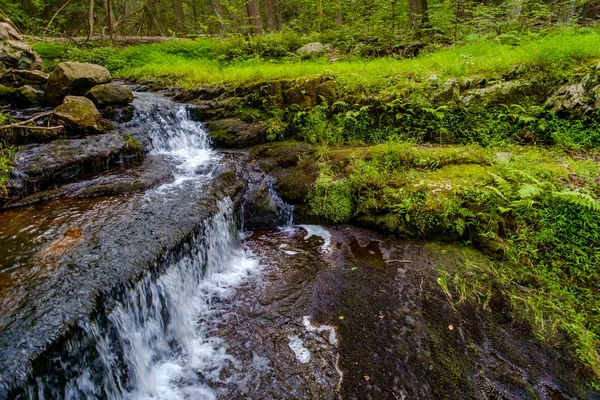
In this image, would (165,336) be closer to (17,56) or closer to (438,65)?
(438,65)

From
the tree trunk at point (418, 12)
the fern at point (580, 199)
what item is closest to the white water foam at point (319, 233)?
the fern at point (580, 199)

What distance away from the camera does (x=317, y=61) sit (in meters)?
11.8

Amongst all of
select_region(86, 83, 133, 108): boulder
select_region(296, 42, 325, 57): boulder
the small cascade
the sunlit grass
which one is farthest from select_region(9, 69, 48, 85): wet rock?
select_region(296, 42, 325, 57): boulder

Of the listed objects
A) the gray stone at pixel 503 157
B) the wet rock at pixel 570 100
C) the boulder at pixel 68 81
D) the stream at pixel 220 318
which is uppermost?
the boulder at pixel 68 81

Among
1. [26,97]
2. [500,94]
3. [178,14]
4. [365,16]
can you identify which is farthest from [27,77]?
[178,14]

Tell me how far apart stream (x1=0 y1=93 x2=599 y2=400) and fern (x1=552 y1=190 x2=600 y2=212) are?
171 centimetres

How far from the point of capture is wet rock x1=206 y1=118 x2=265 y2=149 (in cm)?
865

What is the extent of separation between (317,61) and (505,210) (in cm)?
903

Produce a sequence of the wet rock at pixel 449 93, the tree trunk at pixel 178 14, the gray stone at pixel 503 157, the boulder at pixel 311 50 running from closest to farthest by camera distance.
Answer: the gray stone at pixel 503 157 → the wet rock at pixel 449 93 → the boulder at pixel 311 50 → the tree trunk at pixel 178 14

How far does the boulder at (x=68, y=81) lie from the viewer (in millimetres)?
8070

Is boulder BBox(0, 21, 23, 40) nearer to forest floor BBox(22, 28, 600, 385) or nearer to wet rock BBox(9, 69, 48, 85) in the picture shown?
wet rock BBox(9, 69, 48, 85)

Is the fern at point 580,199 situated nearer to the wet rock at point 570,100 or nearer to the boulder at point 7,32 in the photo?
the wet rock at point 570,100

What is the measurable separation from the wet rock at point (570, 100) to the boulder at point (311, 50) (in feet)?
28.3

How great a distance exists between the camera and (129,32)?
2388 centimetres
